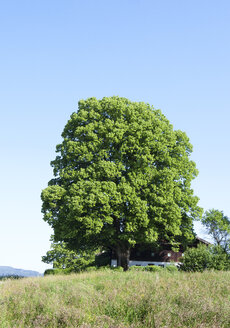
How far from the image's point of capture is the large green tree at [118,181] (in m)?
27.0

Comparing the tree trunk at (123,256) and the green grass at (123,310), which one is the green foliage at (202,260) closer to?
the tree trunk at (123,256)

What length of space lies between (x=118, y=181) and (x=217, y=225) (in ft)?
81.6

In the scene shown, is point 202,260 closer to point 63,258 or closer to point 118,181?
point 118,181

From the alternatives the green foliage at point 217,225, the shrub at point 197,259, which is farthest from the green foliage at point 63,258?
the shrub at point 197,259

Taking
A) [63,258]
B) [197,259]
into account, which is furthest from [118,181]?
[63,258]

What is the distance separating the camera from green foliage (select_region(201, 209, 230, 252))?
47.6 meters

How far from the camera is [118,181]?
29.4 metres

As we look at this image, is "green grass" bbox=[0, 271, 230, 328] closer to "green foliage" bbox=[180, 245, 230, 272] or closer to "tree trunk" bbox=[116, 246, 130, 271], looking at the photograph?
"green foliage" bbox=[180, 245, 230, 272]

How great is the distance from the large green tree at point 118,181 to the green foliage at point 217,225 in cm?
1719

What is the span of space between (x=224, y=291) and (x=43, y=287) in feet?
21.9

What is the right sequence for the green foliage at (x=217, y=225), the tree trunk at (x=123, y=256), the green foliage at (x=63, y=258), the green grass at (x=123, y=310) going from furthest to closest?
the green foliage at (x=63, y=258) < the green foliage at (x=217, y=225) < the tree trunk at (x=123, y=256) < the green grass at (x=123, y=310)

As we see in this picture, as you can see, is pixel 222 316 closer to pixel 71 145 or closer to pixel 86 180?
pixel 86 180

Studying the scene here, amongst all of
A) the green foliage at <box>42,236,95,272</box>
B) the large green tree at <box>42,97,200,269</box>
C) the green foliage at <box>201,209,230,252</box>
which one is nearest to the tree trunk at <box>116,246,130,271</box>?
the large green tree at <box>42,97,200,269</box>

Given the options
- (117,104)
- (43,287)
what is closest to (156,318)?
(43,287)
